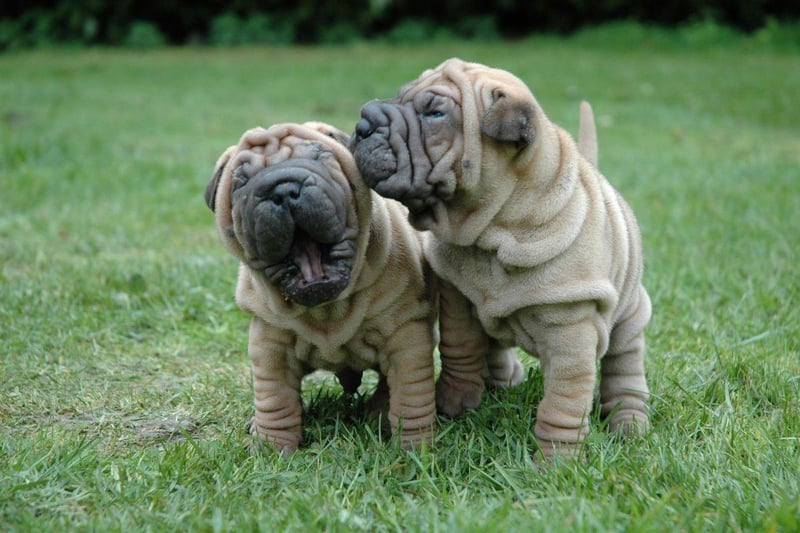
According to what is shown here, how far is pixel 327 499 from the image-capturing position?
115 inches

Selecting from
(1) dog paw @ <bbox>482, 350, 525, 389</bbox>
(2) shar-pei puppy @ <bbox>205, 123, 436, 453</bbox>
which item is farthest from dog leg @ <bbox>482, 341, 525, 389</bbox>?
(2) shar-pei puppy @ <bbox>205, 123, 436, 453</bbox>

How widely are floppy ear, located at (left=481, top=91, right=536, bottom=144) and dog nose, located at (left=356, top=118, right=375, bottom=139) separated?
38cm

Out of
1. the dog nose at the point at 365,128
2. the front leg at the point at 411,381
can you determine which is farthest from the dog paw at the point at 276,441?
the dog nose at the point at 365,128

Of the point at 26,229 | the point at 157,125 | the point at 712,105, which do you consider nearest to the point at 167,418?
the point at 26,229

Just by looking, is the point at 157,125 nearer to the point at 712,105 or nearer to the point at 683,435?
the point at 712,105

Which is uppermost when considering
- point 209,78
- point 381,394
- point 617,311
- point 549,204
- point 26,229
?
point 549,204

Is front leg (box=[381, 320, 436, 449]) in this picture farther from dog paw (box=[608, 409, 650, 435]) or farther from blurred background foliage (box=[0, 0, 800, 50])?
blurred background foliage (box=[0, 0, 800, 50])

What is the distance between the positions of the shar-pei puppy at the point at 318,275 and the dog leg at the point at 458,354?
0.08 meters

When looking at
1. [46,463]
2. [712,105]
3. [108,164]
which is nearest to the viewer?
[46,463]

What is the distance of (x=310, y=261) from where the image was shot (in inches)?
123

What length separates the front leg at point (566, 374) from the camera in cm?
318

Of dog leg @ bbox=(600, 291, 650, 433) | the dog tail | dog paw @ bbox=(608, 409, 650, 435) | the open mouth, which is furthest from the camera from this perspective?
the dog tail

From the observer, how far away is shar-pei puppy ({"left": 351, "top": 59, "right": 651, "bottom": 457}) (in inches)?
121

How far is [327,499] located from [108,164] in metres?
6.19
